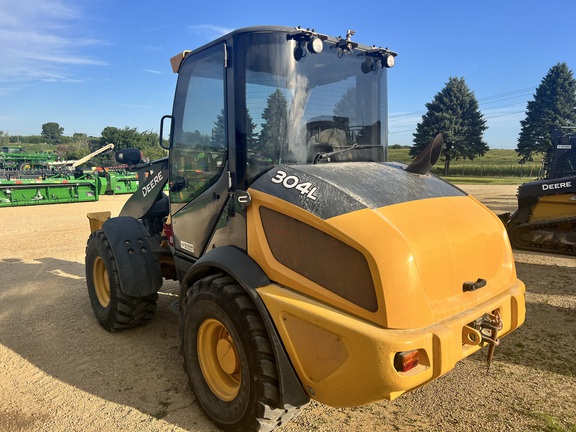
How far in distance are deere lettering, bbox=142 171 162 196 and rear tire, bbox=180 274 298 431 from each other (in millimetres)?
1786

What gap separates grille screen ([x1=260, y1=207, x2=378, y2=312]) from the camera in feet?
6.78

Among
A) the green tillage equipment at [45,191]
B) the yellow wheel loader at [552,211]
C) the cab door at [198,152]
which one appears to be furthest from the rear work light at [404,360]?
the green tillage equipment at [45,191]

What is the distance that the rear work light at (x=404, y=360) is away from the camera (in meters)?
1.96

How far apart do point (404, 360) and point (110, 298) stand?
9.96 feet

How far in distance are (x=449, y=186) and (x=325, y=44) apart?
1392 mm

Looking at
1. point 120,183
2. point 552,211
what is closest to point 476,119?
point 120,183

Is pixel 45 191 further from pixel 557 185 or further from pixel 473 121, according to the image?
pixel 473 121

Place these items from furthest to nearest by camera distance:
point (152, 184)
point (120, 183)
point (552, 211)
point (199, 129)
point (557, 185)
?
point (120, 183) < point (552, 211) < point (557, 185) < point (152, 184) < point (199, 129)

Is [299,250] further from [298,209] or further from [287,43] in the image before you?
[287,43]

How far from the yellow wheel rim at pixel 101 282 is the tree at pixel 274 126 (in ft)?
8.67

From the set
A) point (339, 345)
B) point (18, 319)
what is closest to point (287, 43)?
point (339, 345)

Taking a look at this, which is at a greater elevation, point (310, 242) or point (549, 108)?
point (549, 108)

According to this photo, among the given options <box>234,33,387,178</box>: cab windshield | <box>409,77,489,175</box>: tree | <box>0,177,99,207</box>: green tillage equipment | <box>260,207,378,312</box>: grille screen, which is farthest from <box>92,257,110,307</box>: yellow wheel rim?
<box>409,77,489,175</box>: tree

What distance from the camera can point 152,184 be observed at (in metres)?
4.36
